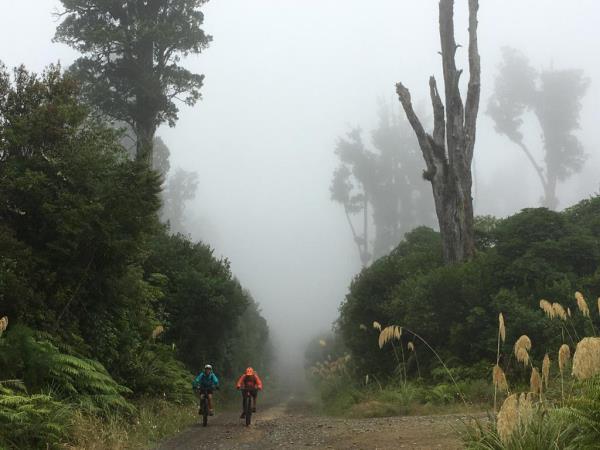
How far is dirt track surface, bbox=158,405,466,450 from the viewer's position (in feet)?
25.6

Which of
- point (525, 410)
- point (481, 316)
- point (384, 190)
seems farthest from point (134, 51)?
point (384, 190)

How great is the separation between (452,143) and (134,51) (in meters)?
14.1

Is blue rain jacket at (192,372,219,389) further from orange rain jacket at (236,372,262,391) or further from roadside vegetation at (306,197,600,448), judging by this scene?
roadside vegetation at (306,197,600,448)

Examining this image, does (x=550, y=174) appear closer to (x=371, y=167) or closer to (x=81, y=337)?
(x=371, y=167)

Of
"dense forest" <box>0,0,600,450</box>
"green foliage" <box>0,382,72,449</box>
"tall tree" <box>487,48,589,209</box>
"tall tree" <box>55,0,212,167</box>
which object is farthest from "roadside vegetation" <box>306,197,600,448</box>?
"tall tree" <box>487,48,589,209</box>

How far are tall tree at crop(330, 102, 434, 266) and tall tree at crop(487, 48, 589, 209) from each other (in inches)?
421

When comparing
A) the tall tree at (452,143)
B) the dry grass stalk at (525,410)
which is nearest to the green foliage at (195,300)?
the tall tree at (452,143)

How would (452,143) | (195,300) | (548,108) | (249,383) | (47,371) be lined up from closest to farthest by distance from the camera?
(47,371) < (249,383) < (452,143) < (195,300) < (548,108)

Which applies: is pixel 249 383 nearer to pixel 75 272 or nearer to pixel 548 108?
pixel 75 272

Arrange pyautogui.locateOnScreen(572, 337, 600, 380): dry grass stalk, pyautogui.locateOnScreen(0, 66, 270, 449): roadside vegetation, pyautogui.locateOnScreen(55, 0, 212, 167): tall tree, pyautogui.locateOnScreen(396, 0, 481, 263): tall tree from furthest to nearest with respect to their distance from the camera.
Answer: pyautogui.locateOnScreen(55, 0, 212, 167): tall tree < pyautogui.locateOnScreen(396, 0, 481, 263): tall tree < pyautogui.locateOnScreen(0, 66, 270, 449): roadside vegetation < pyautogui.locateOnScreen(572, 337, 600, 380): dry grass stalk

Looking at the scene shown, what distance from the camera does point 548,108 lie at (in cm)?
4991

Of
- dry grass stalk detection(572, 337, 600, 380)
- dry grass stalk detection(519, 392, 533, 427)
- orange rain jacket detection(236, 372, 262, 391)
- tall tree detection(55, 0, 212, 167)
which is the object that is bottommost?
orange rain jacket detection(236, 372, 262, 391)

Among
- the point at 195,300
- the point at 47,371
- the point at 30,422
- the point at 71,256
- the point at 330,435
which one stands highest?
the point at 71,256

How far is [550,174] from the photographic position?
48.5m
